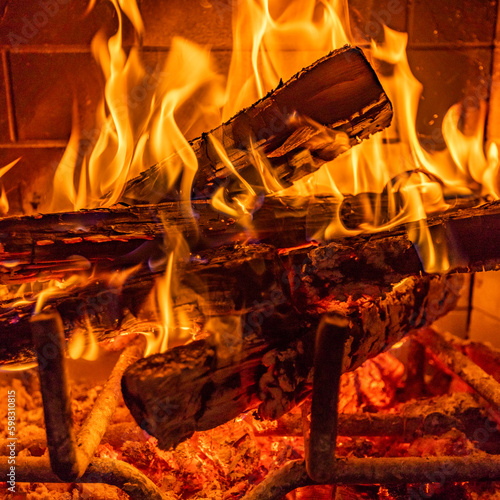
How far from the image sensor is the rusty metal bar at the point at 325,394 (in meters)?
0.87

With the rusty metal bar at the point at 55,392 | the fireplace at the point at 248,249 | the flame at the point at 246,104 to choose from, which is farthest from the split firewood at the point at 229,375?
the flame at the point at 246,104

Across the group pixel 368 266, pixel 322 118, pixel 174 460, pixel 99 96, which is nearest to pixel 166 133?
pixel 99 96

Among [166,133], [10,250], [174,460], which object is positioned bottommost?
[174,460]

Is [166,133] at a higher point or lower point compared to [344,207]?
higher

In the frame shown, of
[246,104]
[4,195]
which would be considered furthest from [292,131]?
[4,195]

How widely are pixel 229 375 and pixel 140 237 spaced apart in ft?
1.78

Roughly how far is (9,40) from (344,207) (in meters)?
1.90

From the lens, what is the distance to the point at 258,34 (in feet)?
6.74

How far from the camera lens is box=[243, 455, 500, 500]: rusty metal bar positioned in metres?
1.02

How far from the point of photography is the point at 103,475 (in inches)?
39.3

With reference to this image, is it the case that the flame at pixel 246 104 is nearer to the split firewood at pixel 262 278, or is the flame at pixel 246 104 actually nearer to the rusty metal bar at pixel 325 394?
the split firewood at pixel 262 278

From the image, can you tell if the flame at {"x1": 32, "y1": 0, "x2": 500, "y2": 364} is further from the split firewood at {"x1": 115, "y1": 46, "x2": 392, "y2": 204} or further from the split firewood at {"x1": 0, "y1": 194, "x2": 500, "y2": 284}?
the split firewood at {"x1": 0, "y1": 194, "x2": 500, "y2": 284}

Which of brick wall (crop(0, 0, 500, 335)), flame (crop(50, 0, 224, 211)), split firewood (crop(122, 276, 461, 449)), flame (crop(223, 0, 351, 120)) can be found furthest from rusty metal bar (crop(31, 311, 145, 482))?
flame (crop(223, 0, 351, 120))

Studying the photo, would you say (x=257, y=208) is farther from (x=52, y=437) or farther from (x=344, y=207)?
(x=52, y=437)
